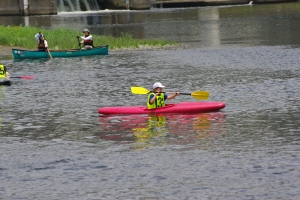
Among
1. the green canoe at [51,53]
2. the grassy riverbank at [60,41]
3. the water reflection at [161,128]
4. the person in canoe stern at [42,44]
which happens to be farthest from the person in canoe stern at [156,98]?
the grassy riverbank at [60,41]

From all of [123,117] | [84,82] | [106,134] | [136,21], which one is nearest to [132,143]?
[106,134]

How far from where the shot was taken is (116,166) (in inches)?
803

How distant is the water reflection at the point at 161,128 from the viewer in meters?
23.5

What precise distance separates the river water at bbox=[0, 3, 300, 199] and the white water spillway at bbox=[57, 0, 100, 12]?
2207 inches

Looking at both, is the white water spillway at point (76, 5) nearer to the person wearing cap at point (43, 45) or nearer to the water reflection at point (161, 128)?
the person wearing cap at point (43, 45)

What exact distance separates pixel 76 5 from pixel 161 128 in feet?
271

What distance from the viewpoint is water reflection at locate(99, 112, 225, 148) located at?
2347 cm

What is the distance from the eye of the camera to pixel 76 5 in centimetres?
10581

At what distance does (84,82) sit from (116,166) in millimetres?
18605

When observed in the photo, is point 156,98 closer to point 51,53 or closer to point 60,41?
point 51,53

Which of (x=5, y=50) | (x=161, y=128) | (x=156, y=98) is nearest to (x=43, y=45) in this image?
(x=5, y=50)

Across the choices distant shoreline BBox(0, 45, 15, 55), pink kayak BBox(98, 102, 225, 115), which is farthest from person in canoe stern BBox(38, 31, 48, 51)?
pink kayak BBox(98, 102, 225, 115)

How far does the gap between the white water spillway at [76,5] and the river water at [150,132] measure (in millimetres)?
56058

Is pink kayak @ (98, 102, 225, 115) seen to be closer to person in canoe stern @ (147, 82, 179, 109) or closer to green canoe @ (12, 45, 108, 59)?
person in canoe stern @ (147, 82, 179, 109)
